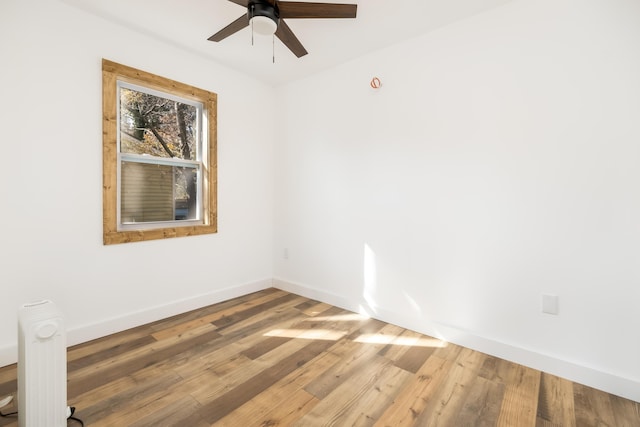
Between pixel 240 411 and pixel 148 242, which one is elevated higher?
pixel 148 242

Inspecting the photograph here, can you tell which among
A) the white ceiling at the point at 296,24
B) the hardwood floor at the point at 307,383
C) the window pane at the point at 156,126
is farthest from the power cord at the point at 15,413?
the white ceiling at the point at 296,24

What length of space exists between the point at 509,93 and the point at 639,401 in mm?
2081

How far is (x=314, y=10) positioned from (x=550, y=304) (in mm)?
2472

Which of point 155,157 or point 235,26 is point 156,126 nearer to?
point 155,157

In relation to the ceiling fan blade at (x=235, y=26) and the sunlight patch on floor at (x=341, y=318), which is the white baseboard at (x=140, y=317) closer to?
the sunlight patch on floor at (x=341, y=318)

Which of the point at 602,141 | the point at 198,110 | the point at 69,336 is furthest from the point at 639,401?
the point at 198,110

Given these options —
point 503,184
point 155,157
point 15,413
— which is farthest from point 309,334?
point 155,157

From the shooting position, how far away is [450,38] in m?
2.39

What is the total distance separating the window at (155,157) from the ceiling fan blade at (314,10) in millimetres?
1540

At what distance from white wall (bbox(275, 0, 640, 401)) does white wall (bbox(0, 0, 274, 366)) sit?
164 centimetres

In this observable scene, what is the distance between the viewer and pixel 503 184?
2184 mm

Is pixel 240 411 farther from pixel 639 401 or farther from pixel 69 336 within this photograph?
pixel 639 401

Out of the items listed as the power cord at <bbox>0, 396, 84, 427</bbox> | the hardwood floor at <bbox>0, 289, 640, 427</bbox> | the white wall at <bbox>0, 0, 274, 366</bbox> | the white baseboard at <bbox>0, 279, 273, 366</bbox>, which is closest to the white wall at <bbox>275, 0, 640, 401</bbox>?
the hardwood floor at <bbox>0, 289, 640, 427</bbox>

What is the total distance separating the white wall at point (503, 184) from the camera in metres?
1.81
